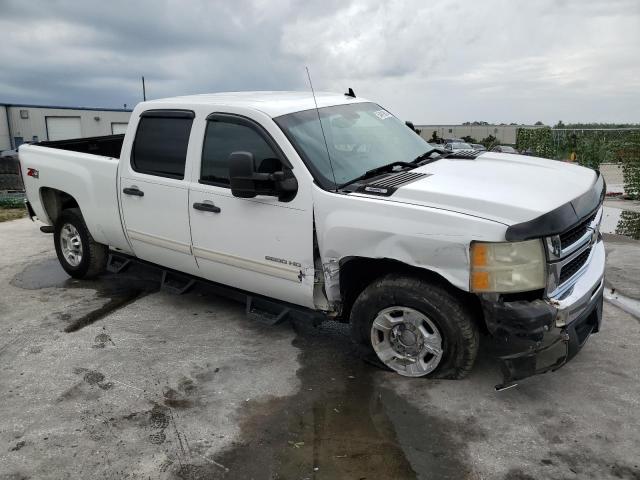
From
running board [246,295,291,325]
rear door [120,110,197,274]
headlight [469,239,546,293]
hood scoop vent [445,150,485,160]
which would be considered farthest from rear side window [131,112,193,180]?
headlight [469,239,546,293]

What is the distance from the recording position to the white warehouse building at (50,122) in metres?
32.5

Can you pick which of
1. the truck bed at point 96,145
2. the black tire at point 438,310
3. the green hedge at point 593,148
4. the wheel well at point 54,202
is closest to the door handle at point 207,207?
the black tire at point 438,310

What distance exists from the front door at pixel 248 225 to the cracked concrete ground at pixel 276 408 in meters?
0.62

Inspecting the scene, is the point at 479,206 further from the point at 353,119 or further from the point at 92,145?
the point at 92,145

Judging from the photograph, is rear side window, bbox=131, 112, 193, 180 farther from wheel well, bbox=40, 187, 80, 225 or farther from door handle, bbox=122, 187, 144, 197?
wheel well, bbox=40, 187, 80, 225

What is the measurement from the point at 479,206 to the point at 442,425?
132 centimetres

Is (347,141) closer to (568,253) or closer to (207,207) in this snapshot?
(207,207)

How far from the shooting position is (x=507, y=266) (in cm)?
321

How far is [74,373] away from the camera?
412 cm

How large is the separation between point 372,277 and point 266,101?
1641 millimetres

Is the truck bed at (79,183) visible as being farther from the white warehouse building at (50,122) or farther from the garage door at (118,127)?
the garage door at (118,127)

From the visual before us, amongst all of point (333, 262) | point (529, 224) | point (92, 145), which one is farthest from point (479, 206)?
point (92, 145)

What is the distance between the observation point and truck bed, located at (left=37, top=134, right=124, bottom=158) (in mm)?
6833

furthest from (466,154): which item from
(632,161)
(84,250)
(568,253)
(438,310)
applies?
(632,161)
